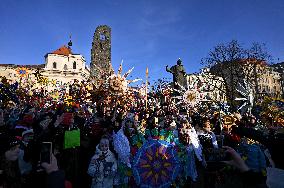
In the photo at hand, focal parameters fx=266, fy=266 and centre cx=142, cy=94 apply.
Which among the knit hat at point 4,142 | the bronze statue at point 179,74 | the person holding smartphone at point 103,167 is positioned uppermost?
the bronze statue at point 179,74

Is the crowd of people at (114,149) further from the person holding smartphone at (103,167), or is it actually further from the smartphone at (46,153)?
the smartphone at (46,153)

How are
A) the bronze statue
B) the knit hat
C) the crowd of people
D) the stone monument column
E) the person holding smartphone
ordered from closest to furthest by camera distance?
the crowd of people
the knit hat
the person holding smartphone
the bronze statue
the stone monument column

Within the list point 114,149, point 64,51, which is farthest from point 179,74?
point 64,51

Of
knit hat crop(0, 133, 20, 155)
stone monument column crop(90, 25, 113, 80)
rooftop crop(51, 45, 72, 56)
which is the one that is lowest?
knit hat crop(0, 133, 20, 155)

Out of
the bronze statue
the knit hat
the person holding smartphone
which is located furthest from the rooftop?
the knit hat

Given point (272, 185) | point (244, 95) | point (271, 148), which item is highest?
point (244, 95)

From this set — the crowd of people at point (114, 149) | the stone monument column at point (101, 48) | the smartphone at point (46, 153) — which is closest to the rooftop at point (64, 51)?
the stone monument column at point (101, 48)

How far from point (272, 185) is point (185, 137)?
4919 mm

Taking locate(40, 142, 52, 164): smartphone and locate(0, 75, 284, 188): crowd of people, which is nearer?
locate(40, 142, 52, 164): smartphone

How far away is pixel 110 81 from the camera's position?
7.92m

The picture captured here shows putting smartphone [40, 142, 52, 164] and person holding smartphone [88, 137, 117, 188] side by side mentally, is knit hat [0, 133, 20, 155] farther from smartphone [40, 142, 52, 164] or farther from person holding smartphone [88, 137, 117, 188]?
smartphone [40, 142, 52, 164]

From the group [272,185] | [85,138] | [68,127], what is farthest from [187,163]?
[272,185]

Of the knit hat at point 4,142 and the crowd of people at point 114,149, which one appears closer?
the crowd of people at point 114,149

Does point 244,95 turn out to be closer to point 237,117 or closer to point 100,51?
point 237,117
